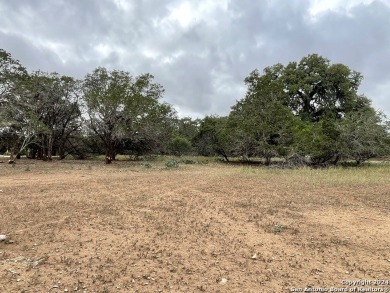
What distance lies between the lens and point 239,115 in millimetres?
28094

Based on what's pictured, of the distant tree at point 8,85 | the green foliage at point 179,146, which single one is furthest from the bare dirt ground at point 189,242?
the green foliage at point 179,146

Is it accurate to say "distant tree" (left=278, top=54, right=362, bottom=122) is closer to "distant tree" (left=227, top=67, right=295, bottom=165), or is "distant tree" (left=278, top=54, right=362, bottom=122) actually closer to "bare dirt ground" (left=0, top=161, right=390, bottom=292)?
"distant tree" (left=227, top=67, right=295, bottom=165)

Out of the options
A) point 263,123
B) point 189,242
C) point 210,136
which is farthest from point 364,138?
point 189,242

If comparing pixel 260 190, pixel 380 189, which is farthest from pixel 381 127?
pixel 260 190

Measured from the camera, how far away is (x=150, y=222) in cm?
642

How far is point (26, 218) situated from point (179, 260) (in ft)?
12.7

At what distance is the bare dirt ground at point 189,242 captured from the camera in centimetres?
389

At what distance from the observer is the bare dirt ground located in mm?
3887

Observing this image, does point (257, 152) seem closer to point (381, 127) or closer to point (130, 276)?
point (381, 127)

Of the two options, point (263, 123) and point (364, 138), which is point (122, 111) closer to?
point (263, 123)

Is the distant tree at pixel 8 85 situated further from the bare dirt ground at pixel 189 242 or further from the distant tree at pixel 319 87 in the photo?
the distant tree at pixel 319 87

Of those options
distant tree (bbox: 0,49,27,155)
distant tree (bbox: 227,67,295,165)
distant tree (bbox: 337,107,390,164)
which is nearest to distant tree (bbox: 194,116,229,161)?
distant tree (bbox: 227,67,295,165)

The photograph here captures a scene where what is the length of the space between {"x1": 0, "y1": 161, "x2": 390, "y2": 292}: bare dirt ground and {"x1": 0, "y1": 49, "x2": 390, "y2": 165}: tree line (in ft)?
51.0

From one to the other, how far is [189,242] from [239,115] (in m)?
23.6
